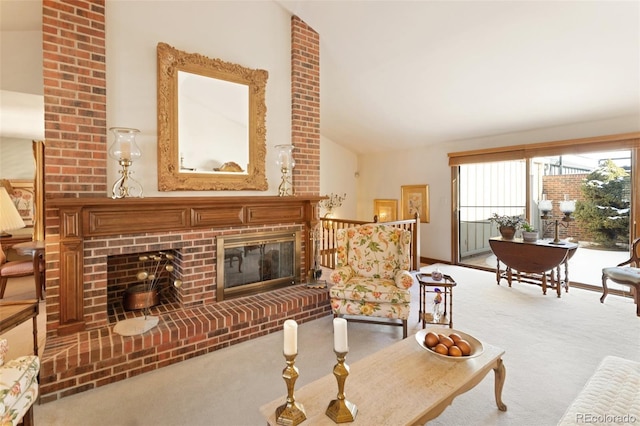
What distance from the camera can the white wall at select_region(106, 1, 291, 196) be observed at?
2660 millimetres

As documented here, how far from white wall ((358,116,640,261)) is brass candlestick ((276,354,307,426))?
484 centimetres

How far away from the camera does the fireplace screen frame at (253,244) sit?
3.11 metres

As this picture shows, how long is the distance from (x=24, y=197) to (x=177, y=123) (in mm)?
3833

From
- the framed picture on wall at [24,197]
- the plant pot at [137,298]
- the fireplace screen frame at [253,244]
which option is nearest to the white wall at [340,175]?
the fireplace screen frame at [253,244]

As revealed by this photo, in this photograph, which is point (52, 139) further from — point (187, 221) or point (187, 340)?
point (187, 340)

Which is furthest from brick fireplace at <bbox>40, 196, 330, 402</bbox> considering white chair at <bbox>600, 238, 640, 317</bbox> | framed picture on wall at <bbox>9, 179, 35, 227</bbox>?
framed picture on wall at <bbox>9, 179, 35, 227</bbox>

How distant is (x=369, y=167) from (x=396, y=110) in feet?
7.44

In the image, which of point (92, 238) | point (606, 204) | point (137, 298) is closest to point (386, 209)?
point (606, 204)

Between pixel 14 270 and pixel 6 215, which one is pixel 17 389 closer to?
→ pixel 6 215

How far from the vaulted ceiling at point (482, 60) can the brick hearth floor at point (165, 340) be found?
287 centimetres

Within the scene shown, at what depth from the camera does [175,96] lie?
2.90m

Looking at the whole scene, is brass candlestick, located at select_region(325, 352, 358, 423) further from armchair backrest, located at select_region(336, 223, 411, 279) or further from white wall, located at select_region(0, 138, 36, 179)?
white wall, located at select_region(0, 138, 36, 179)

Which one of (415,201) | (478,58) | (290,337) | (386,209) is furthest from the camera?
(386,209)

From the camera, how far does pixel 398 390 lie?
1.50 meters
